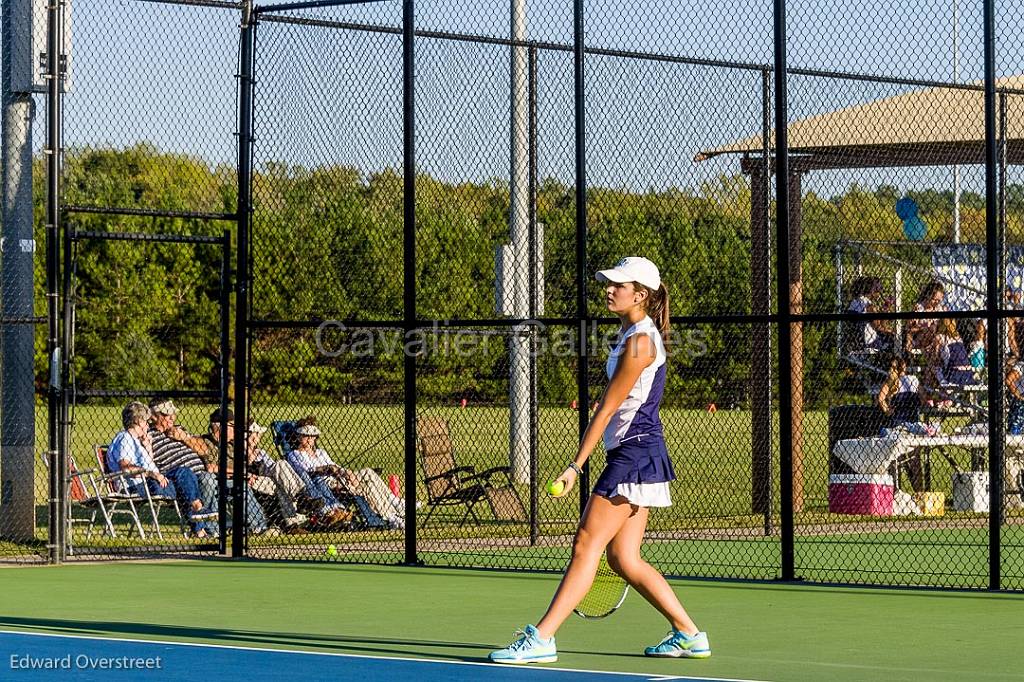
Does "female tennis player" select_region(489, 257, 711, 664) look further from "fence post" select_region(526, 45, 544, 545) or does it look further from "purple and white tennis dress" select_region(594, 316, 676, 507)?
"fence post" select_region(526, 45, 544, 545)

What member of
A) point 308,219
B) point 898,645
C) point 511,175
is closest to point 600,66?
point 511,175

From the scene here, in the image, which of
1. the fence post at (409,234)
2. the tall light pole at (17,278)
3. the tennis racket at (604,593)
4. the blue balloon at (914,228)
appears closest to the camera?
the tennis racket at (604,593)

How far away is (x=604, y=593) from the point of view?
9.33m

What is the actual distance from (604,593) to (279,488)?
705cm

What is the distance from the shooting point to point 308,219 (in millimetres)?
18891

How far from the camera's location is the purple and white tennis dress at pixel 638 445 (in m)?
8.77

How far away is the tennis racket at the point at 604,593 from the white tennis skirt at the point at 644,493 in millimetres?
502

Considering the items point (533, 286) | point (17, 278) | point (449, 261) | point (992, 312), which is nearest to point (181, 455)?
point (17, 278)

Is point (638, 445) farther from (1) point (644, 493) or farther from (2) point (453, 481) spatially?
(2) point (453, 481)

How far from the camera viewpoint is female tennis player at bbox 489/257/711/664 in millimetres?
8711

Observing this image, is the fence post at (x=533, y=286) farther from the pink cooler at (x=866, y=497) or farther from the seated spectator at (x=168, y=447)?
the pink cooler at (x=866, y=497)

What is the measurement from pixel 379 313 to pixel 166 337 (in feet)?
42.3

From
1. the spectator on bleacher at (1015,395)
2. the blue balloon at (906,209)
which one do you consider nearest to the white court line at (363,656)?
the spectator on bleacher at (1015,395)

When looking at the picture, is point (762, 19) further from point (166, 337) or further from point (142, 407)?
point (166, 337)
